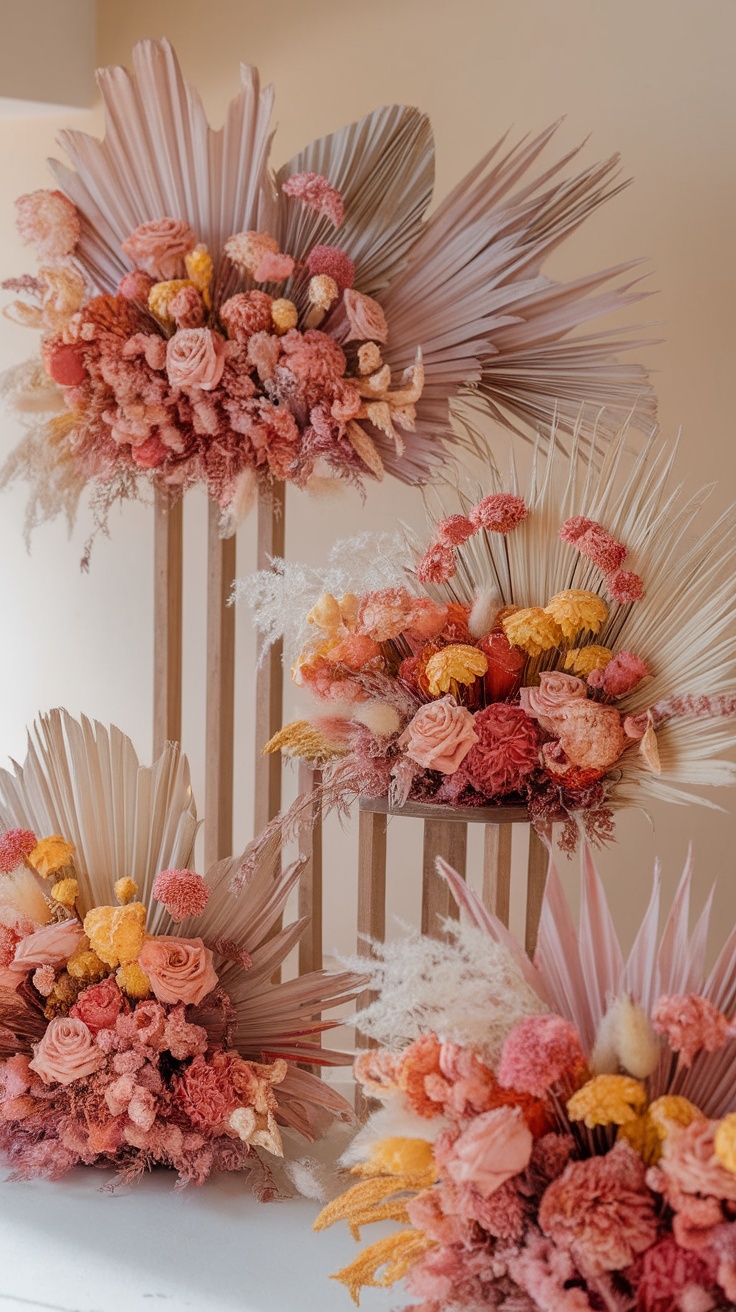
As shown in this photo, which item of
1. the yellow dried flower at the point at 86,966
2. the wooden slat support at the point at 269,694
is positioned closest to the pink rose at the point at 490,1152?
the yellow dried flower at the point at 86,966

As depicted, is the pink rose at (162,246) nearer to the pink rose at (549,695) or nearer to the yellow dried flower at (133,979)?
the pink rose at (549,695)

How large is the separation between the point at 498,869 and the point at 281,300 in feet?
2.41

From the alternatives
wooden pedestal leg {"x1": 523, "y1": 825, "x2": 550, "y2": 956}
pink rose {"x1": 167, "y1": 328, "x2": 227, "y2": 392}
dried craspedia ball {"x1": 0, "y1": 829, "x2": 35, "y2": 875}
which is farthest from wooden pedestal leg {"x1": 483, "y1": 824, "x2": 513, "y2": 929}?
pink rose {"x1": 167, "y1": 328, "x2": 227, "y2": 392}

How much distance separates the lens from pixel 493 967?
3.00ft

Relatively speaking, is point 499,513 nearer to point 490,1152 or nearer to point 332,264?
point 332,264

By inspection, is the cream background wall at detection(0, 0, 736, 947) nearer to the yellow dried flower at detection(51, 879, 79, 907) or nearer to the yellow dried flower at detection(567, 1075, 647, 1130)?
the yellow dried flower at detection(51, 879, 79, 907)

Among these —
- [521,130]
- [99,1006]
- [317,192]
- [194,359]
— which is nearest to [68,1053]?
[99,1006]

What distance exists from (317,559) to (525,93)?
798mm

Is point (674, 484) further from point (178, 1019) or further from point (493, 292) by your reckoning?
point (178, 1019)

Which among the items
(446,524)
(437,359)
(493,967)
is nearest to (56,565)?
(437,359)

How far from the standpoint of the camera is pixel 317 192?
1.41 m

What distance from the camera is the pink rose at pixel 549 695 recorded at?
1108 mm

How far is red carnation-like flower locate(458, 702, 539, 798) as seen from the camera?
3.67ft

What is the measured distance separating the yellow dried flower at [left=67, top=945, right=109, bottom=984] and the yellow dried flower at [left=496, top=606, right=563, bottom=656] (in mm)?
544
